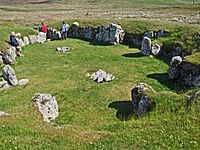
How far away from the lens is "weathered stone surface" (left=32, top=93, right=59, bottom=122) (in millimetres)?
29344

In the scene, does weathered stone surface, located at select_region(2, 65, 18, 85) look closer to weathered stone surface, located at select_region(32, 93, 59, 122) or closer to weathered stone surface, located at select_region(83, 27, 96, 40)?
weathered stone surface, located at select_region(32, 93, 59, 122)

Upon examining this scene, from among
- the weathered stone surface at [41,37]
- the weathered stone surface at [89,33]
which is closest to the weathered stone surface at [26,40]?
the weathered stone surface at [41,37]

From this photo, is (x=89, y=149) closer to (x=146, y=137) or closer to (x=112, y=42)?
(x=146, y=137)

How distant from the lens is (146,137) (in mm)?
21203

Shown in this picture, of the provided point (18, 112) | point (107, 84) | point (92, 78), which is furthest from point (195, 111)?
point (92, 78)

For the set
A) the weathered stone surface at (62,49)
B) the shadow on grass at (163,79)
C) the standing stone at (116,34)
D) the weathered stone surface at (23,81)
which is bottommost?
the shadow on grass at (163,79)

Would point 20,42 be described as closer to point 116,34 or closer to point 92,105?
point 116,34

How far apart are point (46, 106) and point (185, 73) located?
55.1 ft

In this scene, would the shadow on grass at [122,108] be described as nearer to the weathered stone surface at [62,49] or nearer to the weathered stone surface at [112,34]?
the weathered stone surface at [62,49]

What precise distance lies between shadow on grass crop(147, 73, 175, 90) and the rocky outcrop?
607mm

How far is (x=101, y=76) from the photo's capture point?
133 feet

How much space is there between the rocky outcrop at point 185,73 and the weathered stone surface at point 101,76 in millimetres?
6733

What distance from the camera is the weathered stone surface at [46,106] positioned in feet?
96.3

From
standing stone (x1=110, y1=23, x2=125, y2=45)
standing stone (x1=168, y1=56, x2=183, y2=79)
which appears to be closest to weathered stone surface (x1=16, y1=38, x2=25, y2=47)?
standing stone (x1=110, y1=23, x2=125, y2=45)
